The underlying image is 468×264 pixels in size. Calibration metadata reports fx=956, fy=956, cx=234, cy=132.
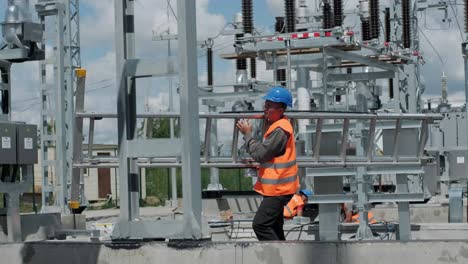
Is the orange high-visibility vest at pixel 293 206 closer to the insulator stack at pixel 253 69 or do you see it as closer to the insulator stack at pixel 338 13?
the insulator stack at pixel 338 13

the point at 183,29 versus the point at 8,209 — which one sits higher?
the point at 183,29

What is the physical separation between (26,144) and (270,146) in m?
3.37

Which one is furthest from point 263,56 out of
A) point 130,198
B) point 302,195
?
point 130,198

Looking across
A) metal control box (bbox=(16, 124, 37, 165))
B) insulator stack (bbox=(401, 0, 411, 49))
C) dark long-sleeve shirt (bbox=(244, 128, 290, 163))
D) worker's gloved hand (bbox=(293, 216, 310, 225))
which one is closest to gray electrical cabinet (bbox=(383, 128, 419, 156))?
worker's gloved hand (bbox=(293, 216, 310, 225))

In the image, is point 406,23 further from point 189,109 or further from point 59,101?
point 189,109

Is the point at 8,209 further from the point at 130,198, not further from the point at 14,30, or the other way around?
the point at 130,198

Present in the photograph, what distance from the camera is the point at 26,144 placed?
1100 cm

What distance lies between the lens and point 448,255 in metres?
7.53

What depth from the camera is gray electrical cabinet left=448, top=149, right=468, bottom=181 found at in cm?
2536

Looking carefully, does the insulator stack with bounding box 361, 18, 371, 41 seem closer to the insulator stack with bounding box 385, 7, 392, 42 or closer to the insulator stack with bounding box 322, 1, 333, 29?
the insulator stack with bounding box 322, 1, 333, 29

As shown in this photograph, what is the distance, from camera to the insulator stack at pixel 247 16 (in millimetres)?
22875

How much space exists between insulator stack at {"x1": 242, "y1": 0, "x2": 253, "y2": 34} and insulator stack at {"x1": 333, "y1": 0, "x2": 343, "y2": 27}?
2082 mm

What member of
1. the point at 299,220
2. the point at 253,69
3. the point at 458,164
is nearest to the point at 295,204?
the point at 299,220

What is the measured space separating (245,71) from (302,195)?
14710mm
